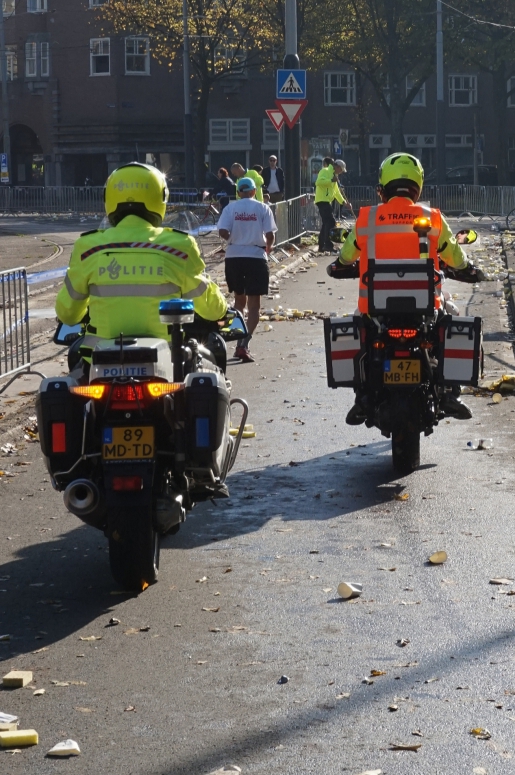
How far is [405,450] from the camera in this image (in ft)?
28.0

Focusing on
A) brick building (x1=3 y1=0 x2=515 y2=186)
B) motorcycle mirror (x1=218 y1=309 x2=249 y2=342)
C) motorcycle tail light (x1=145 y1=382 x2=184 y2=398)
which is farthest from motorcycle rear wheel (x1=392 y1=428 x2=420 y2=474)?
brick building (x1=3 y1=0 x2=515 y2=186)

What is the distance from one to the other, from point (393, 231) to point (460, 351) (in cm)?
95

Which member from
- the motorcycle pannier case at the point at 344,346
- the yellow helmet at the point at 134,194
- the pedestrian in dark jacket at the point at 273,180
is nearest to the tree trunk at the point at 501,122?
the pedestrian in dark jacket at the point at 273,180

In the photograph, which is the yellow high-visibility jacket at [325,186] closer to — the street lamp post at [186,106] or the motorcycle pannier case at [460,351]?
the motorcycle pannier case at [460,351]

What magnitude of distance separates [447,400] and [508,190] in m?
33.5

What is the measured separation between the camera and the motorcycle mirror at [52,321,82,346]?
7.13 meters

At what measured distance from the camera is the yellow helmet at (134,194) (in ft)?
21.7

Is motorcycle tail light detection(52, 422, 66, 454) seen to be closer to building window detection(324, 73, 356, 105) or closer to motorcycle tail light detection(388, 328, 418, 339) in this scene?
motorcycle tail light detection(388, 328, 418, 339)

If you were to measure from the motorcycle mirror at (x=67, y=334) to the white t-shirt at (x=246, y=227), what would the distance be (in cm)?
747

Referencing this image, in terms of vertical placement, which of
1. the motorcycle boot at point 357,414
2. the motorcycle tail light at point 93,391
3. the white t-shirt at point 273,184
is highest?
the white t-shirt at point 273,184

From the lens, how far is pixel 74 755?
4.35 meters

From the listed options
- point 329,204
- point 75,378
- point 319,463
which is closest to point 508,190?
point 329,204

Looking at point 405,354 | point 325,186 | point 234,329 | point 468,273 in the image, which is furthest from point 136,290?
point 325,186

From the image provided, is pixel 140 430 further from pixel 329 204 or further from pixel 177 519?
pixel 329 204
